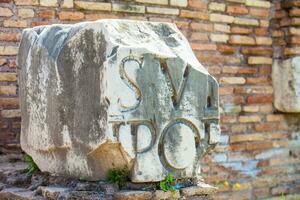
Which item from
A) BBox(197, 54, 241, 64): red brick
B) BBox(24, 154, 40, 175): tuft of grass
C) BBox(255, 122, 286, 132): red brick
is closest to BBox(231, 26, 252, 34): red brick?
BBox(197, 54, 241, 64): red brick

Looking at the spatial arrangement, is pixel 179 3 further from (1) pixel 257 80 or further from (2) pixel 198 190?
(2) pixel 198 190

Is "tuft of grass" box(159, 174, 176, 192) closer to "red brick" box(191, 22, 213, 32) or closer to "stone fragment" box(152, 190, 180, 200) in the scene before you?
"stone fragment" box(152, 190, 180, 200)

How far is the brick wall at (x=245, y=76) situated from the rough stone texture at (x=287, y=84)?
0.06 m

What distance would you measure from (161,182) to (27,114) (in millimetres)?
1082

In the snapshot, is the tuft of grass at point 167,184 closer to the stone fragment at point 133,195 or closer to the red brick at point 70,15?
the stone fragment at point 133,195

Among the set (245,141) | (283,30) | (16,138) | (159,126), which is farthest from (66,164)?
(283,30)

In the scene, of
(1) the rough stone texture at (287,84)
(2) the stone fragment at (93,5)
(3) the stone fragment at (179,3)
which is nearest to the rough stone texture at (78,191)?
(2) the stone fragment at (93,5)

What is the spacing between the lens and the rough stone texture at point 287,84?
19.2 ft

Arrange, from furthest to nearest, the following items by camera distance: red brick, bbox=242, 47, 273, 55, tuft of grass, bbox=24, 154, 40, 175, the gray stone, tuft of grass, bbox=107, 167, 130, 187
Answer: red brick, bbox=242, 47, 273, 55 → tuft of grass, bbox=24, 154, 40, 175 → the gray stone → tuft of grass, bbox=107, 167, 130, 187

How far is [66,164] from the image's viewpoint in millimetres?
3277

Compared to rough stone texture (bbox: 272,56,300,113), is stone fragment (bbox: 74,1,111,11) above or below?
above

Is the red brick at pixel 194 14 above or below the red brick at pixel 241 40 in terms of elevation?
above

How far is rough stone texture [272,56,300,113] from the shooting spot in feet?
19.2

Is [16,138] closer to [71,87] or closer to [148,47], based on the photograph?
[71,87]
